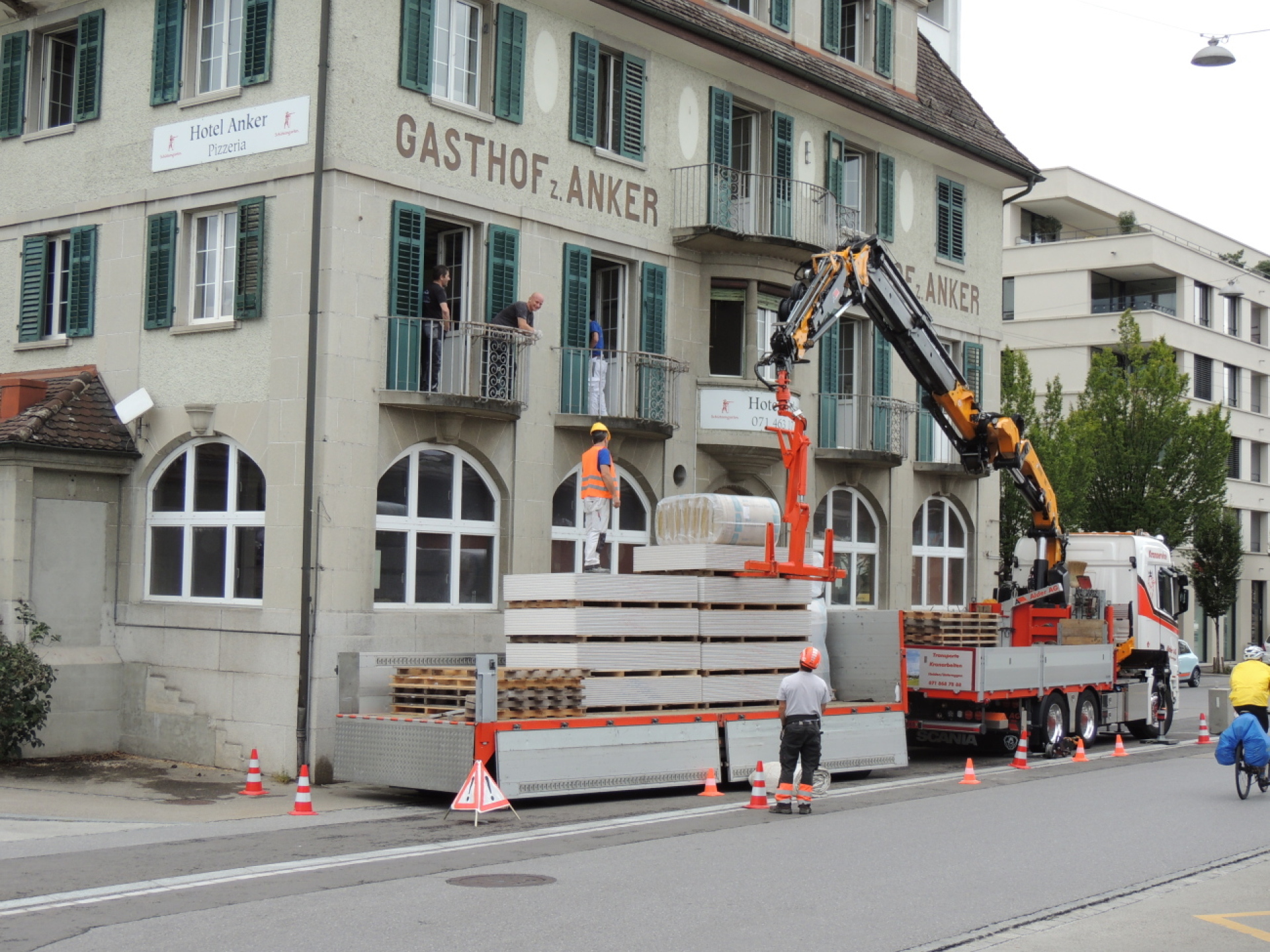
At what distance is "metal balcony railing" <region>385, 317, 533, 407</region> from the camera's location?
63.6 ft

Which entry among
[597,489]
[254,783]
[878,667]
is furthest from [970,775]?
[254,783]

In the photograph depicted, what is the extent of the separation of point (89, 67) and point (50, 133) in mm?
1170

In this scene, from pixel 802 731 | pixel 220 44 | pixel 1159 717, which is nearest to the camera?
pixel 802 731

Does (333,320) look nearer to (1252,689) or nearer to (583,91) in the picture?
(583,91)

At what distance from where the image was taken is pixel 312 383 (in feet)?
61.0

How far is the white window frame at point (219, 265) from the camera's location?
20.0 meters

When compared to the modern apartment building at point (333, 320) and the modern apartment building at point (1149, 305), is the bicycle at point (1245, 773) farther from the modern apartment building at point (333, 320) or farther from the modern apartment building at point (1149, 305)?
the modern apartment building at point (1149, 305)

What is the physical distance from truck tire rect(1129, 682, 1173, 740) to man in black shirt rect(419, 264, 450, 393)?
44.2 ft

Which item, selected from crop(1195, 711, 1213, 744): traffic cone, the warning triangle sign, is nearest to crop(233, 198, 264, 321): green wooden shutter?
the warning triangle sign

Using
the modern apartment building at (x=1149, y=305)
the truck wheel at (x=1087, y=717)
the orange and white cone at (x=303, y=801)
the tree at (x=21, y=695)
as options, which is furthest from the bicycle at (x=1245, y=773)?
the modern apartment building at (x=1149, y=305)

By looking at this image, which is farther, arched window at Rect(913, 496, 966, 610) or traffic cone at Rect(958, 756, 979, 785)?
arched window at Rect(913, 496, 966, 610)

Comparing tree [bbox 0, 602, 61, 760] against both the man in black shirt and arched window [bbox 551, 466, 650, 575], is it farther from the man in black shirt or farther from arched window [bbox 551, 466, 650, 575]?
arched window [bbox 551, 466, 650, 575]

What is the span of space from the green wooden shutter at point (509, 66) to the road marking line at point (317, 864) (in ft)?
32.9

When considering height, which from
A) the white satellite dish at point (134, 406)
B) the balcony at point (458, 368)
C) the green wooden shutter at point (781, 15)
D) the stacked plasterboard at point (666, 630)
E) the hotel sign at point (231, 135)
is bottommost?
the stacked plasterboard at point (666, 630)
